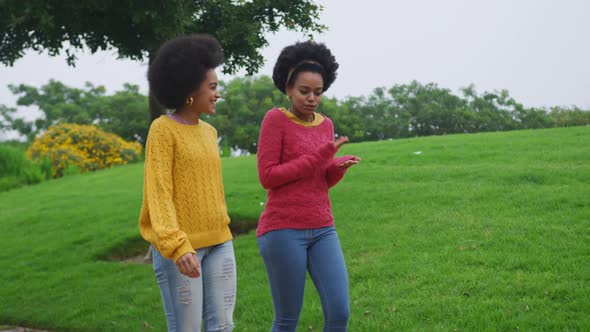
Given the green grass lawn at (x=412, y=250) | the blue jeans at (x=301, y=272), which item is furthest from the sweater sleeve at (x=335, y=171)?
the green grass lawn at (x=412, y=250)

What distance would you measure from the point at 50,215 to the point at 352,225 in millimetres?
7460

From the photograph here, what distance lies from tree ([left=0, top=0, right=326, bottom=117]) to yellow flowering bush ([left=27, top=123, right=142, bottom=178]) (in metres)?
16.6

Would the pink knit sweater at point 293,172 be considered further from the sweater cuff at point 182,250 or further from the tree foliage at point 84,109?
the tree foliage at point 84,109

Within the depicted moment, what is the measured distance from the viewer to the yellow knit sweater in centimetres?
339

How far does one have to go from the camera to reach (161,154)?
346 cm

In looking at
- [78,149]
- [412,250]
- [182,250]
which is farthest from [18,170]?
[182,250]

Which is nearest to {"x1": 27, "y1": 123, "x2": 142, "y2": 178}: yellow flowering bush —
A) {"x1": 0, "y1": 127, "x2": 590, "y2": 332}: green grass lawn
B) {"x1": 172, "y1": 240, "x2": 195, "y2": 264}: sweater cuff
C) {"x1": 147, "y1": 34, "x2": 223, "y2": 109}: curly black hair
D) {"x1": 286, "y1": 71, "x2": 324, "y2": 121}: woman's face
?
{"x1": 0, "y1": 127, "x2": 590, "y2": 332}: green grass lawn

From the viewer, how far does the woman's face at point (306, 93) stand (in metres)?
3.96

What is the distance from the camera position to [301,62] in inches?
159

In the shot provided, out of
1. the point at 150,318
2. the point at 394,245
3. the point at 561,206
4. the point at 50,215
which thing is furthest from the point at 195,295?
the point at 50,215

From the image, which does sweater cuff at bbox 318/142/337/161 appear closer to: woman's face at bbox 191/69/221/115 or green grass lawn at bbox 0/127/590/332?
woman's face at bbox 191/69/221/115

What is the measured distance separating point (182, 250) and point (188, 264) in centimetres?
7

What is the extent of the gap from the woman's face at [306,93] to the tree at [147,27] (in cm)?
467

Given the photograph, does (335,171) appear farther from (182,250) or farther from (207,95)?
(182,250)
